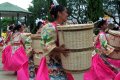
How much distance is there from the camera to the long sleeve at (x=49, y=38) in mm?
4465

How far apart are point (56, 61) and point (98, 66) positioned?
9.16 feet

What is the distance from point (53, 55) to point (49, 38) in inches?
8.1

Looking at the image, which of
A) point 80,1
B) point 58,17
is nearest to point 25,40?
point 58,17

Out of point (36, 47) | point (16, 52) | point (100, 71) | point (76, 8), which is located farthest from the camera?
point (76, 8)

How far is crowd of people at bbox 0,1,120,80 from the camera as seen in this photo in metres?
4.52

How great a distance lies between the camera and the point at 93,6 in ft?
62.1

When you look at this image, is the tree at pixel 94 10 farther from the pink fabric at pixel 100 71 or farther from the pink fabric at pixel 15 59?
the pink fabric at pixel 100 71

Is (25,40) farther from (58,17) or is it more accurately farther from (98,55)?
(58,17)

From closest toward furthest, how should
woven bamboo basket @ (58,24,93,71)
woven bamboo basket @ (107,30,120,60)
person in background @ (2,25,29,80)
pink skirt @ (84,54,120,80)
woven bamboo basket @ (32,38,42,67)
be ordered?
1. woven bamboo basket @ (58,24,93,71)
2. woven bamboo basket @ (107,30,120,60)
3. pink skirt @ (84,54,120,80)
4. woven bamboo basket @ (32,38,42,67)
5. person in background @ (2,25,29,80)

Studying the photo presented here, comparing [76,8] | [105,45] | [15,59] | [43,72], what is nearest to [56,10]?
[43,72]

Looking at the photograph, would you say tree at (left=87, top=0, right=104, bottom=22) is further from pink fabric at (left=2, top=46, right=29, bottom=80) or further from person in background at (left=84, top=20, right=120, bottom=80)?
person in background at (left=84, top=20, right=120, bottom=80)

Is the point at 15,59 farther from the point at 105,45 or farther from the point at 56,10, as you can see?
the point at 56,10

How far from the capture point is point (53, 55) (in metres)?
4.57

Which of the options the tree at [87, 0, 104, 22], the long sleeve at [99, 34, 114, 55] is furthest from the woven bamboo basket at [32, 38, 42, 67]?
the tree at [87, 0, 104, 22]
